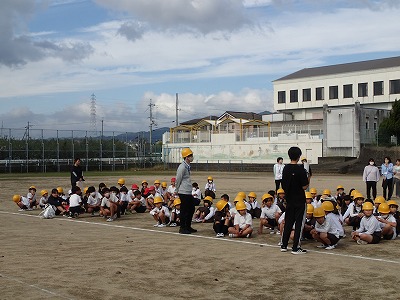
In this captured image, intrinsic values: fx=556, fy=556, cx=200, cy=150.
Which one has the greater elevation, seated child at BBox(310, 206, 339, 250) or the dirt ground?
seated child at BBox(310, 206, 339, 250)

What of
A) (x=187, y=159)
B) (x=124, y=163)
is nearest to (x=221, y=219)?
(x=187, y=159)

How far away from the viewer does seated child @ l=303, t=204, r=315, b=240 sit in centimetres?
1116

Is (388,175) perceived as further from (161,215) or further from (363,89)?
(363,89)

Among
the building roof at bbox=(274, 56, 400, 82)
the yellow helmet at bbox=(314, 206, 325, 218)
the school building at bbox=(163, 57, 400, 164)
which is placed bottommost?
the yellow helmet at bbox=(314, 206, 325, 218)

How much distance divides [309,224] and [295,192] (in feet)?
6.03

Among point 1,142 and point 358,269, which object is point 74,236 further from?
point 1,142

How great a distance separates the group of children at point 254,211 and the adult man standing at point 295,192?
0.78 metres

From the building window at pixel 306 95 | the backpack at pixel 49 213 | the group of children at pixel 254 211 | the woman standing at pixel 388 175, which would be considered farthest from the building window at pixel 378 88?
the backpack at pixel 49 213

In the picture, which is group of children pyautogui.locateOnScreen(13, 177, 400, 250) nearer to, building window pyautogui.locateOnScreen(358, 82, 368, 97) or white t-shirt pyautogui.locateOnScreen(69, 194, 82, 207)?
white t-shirt pyautogui.locateOnScreen(69, 194, 82, 207)

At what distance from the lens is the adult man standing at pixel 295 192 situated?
386 inches

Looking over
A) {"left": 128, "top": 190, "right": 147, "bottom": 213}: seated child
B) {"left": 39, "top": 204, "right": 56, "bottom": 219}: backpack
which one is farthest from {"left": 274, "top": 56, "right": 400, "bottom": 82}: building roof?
{"left": 39, "top": 204, "right": 56, "bottom": 219}: backpack

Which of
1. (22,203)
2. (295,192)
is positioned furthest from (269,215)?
(22,203)

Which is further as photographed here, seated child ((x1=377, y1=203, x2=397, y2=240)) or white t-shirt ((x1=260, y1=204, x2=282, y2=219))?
white t-shirt ((x1=260, y1=204, x2=282, y2=219))

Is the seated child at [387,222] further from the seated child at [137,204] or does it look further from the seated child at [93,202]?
the seated child at [93,202]
